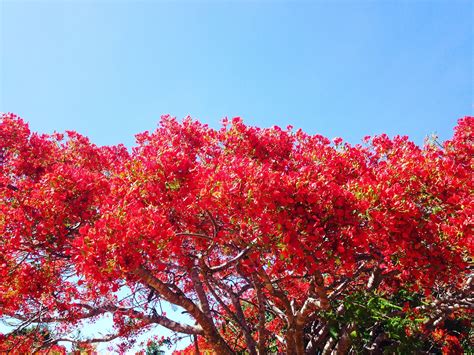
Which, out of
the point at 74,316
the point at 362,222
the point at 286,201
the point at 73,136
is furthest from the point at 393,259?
the point at 73,136

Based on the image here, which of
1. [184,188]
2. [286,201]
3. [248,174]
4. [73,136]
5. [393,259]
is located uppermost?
[73,136]

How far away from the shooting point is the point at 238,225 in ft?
20.5

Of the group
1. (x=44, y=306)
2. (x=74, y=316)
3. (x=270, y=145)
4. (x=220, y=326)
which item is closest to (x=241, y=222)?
(x=270, y=145)

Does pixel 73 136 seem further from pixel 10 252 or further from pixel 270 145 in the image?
pixel 270 145

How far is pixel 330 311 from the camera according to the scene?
761cm

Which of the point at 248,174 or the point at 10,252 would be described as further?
the point at 10,252

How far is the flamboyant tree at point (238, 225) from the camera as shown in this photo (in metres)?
5.46

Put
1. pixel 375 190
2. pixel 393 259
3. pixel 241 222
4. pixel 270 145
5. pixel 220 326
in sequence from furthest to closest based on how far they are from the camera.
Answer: pixel 220 326 < pixel 270 145 < pixel 393 259 < pixel 241 222 < pixel 375 190

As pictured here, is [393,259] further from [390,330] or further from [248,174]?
[248,174]

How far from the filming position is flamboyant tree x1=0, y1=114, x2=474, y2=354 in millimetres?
5465

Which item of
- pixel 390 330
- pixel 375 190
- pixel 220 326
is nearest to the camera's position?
pixel 375 190

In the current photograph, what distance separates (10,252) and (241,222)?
4055mm

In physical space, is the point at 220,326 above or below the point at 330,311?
above

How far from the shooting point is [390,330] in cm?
739
